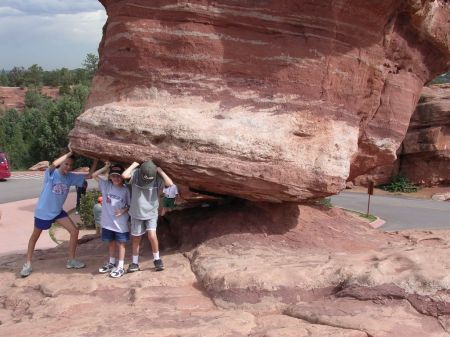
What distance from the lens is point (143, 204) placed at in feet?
18.0

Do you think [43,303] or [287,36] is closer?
[43,303]

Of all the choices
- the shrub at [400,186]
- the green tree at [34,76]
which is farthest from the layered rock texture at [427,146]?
the green tree at [34,76]

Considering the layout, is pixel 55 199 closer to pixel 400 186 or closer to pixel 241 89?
pixel 241 89

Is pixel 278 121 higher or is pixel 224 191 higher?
pixel 278 121

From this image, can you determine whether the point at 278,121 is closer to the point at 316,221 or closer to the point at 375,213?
the point at 316,221

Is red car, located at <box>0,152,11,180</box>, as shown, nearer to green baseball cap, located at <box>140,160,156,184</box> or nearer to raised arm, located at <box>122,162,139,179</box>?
raised arm, located at <box>122,162,139,179</box>

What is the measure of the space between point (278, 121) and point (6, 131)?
33.5 m

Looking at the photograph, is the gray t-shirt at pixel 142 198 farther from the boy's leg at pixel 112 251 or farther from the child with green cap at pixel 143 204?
the boy's leg at pixel 112 251

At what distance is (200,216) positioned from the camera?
22.0ft

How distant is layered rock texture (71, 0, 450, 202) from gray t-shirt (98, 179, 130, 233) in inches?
14.0

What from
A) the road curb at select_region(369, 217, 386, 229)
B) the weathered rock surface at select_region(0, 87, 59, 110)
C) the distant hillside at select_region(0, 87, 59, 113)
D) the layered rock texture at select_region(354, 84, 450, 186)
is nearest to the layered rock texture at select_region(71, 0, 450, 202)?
the road curb at select_region(369, 217, 386, 229)

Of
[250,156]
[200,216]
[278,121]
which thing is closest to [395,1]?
[278,121]

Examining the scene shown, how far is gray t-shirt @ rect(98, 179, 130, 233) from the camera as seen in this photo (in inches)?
220

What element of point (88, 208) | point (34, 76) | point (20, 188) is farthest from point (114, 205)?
point (34, 76)
